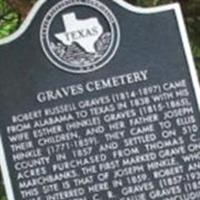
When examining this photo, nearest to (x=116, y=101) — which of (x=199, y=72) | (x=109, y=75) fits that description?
(x=109, y=75)

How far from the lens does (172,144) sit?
632cm

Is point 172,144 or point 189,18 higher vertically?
point 189,18

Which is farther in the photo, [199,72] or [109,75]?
[199,72]

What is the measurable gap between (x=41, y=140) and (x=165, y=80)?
0.88 m

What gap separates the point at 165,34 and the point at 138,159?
0.83 m

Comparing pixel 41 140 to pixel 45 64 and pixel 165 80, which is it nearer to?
pixel 45 64

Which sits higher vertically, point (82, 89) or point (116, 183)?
point (82, 89)

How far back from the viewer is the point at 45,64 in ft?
20.8

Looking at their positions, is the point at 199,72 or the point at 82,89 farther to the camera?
the point at 199,72

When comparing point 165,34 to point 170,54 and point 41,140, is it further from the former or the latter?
point 41,140

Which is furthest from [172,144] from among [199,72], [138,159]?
[199,72]

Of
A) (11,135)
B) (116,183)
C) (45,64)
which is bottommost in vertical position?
(116,183)

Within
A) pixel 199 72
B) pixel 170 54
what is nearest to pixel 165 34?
pixel 170 54

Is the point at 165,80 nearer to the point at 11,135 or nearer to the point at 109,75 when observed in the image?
the point at 109,75
